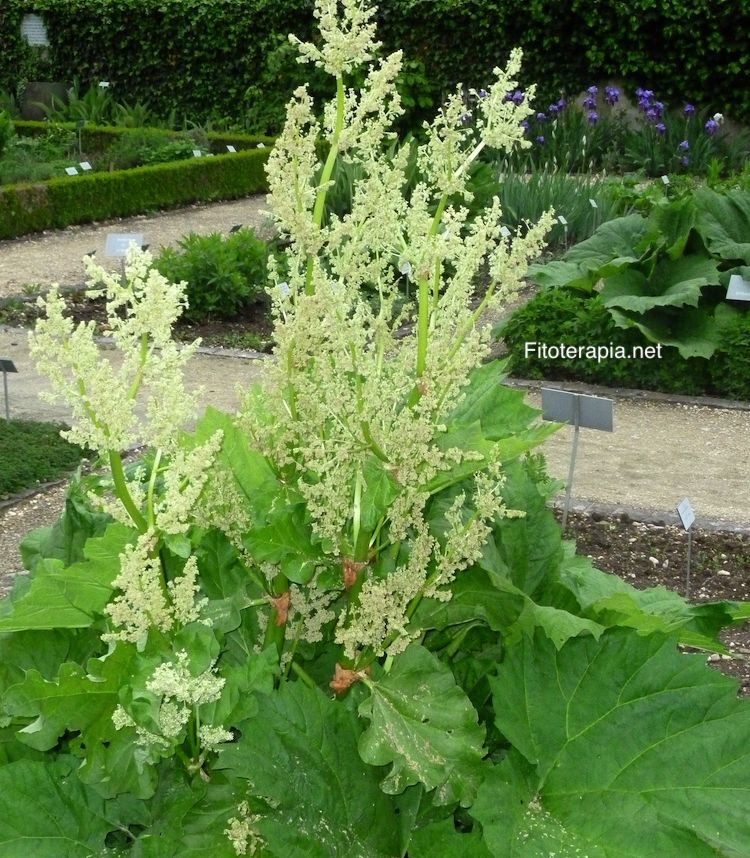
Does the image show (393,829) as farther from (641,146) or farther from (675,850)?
(641,146)

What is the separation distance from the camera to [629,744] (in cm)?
156

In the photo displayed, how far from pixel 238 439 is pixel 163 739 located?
0.49 m

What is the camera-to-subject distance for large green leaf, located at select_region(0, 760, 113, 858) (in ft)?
5.40

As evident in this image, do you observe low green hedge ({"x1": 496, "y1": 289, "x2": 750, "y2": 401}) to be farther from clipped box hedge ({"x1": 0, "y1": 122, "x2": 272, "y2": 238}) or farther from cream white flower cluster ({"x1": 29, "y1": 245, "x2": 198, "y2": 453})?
cream white flower cluster ({"x1": 29, "y1": 245, "x2": 198, "y2": 453})

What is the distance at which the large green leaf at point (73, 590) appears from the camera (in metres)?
1.65

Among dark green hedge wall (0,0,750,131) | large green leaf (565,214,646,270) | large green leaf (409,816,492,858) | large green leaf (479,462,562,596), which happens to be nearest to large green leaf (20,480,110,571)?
large green leaf (479,462,562,596)

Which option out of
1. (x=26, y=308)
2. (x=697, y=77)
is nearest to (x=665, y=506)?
(x=26, y=308)

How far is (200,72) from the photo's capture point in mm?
18750

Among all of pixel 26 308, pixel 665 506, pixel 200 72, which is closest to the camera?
pixel 665 506

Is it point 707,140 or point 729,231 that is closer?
point 729,231

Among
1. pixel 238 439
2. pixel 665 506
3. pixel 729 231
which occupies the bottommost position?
pixel 665 506

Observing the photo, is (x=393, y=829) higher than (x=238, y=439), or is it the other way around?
(x=238, y=439)

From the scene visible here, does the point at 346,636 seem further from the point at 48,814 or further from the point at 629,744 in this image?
the point at 48,814

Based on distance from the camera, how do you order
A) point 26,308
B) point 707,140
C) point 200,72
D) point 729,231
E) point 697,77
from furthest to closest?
point 200,72
point 697,77
point 707,140
point 26,308
point 729,231
